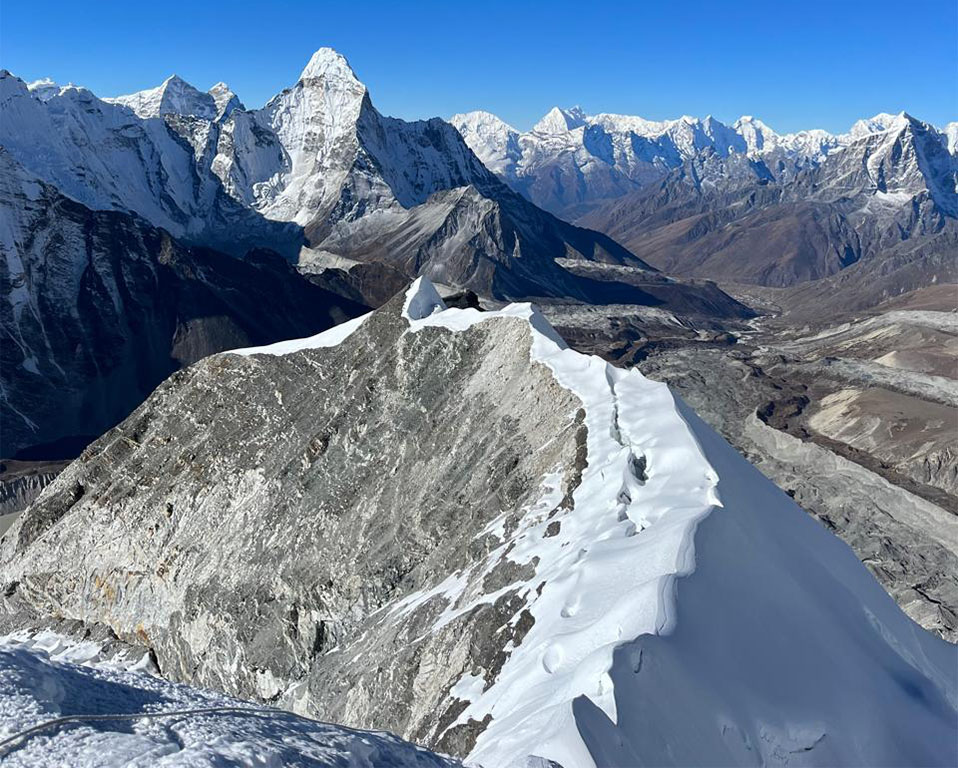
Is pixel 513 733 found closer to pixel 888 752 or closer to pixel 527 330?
pixel 888 752

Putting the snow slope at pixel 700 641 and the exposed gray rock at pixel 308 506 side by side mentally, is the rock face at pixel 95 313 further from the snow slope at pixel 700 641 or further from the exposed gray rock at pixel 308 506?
the snow slope at pixel 700 641

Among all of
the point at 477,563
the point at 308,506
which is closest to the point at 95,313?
the point at 308,506

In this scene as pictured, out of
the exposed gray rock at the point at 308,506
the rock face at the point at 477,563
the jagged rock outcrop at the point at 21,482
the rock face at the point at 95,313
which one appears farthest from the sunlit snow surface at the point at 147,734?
the rock face at the point at 95,313

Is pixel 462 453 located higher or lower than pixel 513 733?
higher

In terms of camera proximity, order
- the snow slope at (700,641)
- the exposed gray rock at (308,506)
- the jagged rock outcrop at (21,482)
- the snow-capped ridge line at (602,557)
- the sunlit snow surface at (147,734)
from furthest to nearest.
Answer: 1. the jagged rock outcrop at (21,482)
2. the exposed gray rock at (308,506)
3. the snow-capped ridge line at (602,557)
4. the snow slope at (700,641)
5. the sunlit snow surface at (147,734)

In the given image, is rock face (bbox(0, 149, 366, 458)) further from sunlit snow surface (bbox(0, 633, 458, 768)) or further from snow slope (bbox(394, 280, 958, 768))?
sunlit snow surface (bbox(0, 633, 458, 768))

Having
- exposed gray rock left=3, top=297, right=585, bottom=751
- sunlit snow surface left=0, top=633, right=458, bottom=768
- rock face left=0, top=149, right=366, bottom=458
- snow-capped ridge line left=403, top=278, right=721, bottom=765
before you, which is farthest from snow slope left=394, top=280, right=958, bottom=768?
rock face left=0, top=149, right=366, bottom=458

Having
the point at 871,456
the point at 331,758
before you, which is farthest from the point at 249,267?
the point at 331,758

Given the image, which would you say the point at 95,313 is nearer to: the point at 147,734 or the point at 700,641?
the point at 700,641
